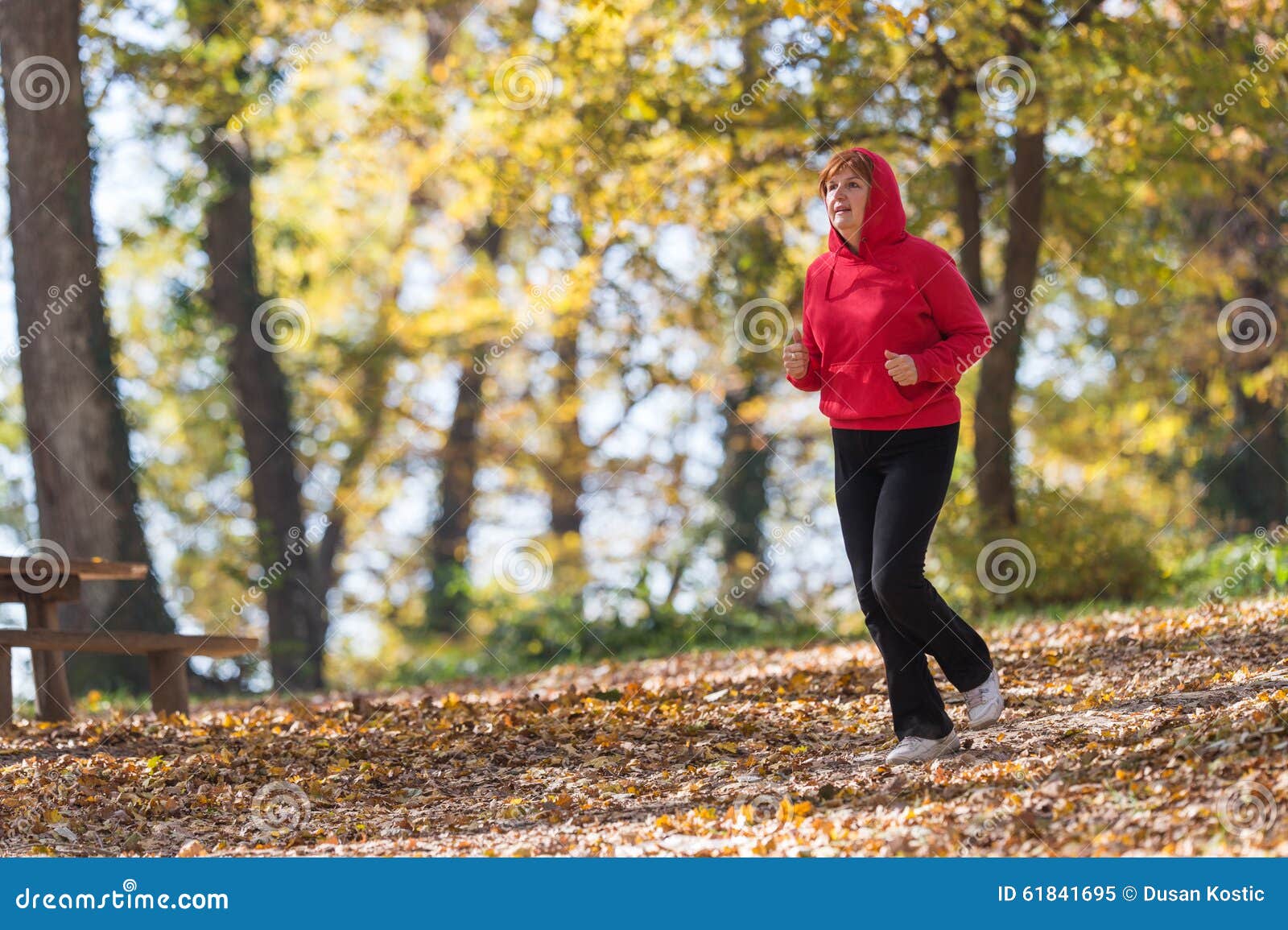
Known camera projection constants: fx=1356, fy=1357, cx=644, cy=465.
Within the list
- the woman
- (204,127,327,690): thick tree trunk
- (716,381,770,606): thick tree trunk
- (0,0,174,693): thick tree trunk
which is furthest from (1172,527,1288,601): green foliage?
(204,127,327,690): thick tree trunk

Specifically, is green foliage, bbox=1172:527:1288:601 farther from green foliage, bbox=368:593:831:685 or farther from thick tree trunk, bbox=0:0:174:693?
thick tree trunk, bbox=0:0:174:693

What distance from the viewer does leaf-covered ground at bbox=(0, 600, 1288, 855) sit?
4.15m

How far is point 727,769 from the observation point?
562cm

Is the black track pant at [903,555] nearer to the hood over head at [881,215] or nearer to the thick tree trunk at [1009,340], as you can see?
the hood over head at [881,215]

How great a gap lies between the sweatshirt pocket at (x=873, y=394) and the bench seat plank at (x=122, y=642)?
4.29 metres

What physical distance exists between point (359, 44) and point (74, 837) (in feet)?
47.7

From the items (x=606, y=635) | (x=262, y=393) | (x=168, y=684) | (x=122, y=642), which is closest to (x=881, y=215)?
(x=122, y=642)

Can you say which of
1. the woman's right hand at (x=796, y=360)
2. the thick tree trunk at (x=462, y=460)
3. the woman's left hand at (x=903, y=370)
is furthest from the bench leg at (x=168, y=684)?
the thick tree trunk at (x=462, y=460)

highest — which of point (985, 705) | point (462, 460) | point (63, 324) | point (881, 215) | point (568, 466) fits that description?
point (63, 324)

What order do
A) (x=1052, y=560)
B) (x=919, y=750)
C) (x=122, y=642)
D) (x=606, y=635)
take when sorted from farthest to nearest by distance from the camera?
(x=606, y=635) < (x=1052, y=560) < (x=122, y=642) < (x=919, y=750)

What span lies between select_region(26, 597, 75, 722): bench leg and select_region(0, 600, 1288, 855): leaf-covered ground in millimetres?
161

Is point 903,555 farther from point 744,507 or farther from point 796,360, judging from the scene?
point 744,507

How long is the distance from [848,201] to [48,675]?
5.68m
